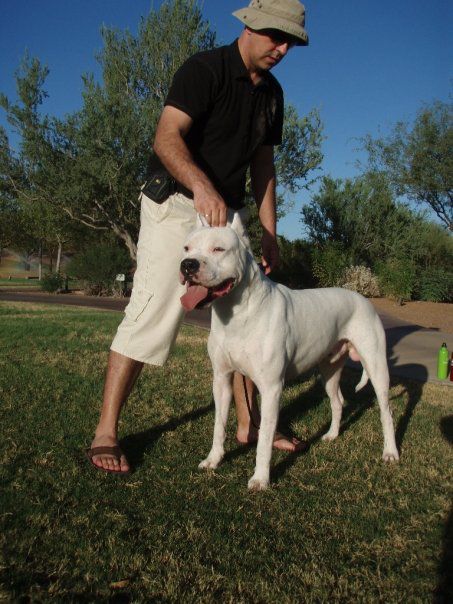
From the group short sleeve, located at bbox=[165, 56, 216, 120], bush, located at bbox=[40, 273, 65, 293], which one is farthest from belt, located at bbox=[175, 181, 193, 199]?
bush, located at bbox=[40, 273, 65, 293]

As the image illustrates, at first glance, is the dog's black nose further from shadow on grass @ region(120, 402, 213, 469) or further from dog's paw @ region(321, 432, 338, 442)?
dog's paw @ region(321, 432, 338, 442)

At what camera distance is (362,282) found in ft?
63.0

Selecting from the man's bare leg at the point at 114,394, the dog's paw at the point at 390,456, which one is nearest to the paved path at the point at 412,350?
the dog's paw at the point at 390,456

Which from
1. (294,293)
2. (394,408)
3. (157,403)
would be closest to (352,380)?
(394,408)

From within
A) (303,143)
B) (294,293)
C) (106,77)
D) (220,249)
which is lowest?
(294,293)

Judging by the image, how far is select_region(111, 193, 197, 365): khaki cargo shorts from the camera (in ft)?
11.2

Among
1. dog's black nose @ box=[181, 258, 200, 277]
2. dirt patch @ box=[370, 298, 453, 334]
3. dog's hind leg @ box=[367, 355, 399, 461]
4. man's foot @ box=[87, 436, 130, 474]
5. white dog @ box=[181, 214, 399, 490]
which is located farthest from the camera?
dirt patch @ box=[370, 298, 453, 334]

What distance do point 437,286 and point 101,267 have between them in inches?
552

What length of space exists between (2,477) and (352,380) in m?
4.25

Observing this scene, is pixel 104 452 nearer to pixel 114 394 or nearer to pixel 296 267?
pixel 114 394

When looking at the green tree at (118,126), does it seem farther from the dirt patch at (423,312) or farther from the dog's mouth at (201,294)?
the dog's mouth at (201,294)

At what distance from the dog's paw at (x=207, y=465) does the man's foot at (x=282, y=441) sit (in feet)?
1.95

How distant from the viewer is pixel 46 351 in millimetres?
7047

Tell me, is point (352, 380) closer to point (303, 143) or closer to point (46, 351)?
point (46, 351)
